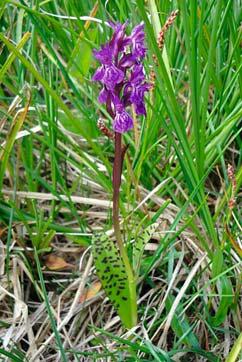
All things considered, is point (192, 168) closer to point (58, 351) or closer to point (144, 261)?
point (144, 261)

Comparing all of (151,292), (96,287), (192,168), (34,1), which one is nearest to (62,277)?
(96,287)

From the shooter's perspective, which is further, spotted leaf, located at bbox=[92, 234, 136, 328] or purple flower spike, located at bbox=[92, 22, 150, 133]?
spotted leaf, located at bbox=[92, 234, 136, 328]

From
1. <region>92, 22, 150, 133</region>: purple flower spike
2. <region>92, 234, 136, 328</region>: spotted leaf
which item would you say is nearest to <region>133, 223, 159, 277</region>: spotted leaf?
<region>92, 234, 136, 328</region>: spotted leaf

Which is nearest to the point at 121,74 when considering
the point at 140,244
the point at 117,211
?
the point at 117,211

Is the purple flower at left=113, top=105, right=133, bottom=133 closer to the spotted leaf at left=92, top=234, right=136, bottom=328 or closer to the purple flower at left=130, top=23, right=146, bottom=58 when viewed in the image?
the purple flower at left=130, top=23, right=146, bottom=58

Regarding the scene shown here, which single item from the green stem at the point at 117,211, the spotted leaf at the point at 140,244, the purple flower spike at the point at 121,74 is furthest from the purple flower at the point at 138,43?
the spotted leaf at the point at 140,244

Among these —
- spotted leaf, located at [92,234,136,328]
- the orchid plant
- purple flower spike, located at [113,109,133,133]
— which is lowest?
spotted leaf, located at [92,234,136,328]

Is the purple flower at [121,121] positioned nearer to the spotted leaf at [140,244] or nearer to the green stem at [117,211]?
the green stem at [117,211]
